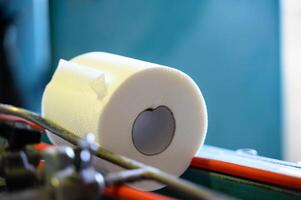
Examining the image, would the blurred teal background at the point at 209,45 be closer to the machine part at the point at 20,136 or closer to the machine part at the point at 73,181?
the machine part at the point at 20,136

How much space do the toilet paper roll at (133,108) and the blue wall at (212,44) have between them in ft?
2.12

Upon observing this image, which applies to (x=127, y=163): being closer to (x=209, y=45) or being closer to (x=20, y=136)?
(x=20, y=136)

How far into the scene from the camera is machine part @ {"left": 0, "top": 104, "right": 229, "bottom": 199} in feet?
1.36

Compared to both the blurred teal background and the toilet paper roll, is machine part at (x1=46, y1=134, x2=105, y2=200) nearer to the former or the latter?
→ the toilet paper roll

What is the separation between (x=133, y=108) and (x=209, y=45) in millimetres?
857

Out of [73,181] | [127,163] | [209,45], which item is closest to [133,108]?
[127,163]

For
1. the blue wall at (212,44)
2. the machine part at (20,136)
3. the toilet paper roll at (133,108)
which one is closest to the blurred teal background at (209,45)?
the blue wall at (212,44)

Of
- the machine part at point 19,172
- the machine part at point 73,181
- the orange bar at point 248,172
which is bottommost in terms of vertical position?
the orange bar at point 248,172

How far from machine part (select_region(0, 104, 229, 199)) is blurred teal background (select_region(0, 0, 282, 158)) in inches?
27.7

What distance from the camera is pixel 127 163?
518 millimetres

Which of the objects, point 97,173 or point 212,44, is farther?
point 212,44

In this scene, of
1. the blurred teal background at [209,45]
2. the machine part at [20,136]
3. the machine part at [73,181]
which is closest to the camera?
the machine part at [73,181]

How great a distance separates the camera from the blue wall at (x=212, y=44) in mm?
1371

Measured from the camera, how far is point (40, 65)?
1.33 metres
